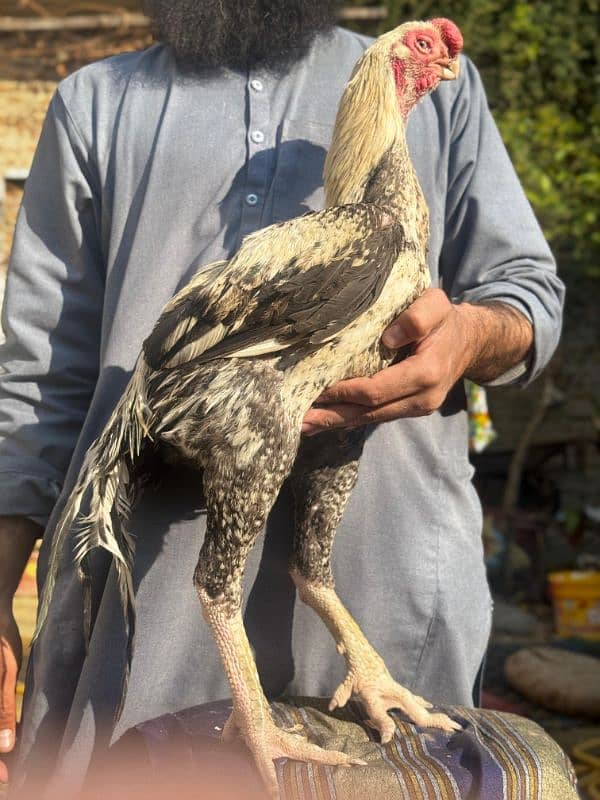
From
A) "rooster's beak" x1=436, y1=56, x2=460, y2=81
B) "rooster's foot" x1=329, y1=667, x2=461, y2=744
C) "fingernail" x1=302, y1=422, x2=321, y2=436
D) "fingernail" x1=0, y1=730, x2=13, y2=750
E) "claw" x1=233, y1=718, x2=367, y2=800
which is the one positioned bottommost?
"fingernail" x1=0, y1=730, x2=13, y2=750

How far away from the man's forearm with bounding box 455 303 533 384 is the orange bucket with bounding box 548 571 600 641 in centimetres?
593

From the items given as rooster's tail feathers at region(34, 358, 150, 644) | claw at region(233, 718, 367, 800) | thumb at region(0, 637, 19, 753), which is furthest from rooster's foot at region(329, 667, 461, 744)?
thumb at region(0, 637, 19, 753)

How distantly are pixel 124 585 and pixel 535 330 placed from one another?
0.91 m

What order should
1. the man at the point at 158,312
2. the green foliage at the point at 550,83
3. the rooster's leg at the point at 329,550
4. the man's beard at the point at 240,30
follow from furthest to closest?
the green foliage at the point at 550,83 → the man's beard at the point at 240,30 → the man at the point at 158,312 → the rooster's leg at the point at 329,550

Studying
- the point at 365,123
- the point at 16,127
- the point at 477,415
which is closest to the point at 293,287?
the point at 365,123

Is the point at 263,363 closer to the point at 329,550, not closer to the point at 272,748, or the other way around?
the point at 329,550

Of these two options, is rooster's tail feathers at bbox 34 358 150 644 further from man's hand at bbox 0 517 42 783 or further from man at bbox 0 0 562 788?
man's hand at bbox 0 517 42 783

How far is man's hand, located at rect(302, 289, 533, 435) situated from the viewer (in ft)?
5.06

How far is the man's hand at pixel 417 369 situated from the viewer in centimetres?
154

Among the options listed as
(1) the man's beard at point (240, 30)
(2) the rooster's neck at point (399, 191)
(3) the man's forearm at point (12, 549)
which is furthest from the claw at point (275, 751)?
(1) the man's beard at point (240, 30)

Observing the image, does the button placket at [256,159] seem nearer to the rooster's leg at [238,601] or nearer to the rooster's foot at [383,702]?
the rooster's leg at [238,601]

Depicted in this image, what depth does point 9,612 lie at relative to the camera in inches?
79.7

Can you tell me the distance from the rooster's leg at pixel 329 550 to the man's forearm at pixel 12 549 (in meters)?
0.63

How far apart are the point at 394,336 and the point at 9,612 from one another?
3.45 ft
